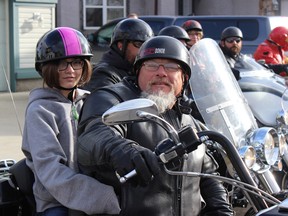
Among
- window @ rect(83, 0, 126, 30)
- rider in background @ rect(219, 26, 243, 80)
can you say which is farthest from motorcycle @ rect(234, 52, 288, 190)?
window @ rect(83, 0, 126, 30)

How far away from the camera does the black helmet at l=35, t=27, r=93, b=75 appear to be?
3678mm

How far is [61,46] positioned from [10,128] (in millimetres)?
7212

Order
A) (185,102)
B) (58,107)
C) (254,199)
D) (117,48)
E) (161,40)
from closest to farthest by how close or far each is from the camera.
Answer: (254,199), (161,40), (185,102), (58,107), (117,48)

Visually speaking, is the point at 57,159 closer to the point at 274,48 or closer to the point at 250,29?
the point at 274,48

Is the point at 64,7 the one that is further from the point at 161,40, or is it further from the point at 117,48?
the point at 161,40

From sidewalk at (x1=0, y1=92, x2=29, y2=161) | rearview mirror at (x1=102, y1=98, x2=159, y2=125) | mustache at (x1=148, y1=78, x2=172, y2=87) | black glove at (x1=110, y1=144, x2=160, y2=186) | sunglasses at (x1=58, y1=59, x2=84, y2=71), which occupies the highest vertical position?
sunglasses at (x1=58, y1=59, x2=84, y2=71)

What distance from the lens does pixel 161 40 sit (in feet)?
9.87

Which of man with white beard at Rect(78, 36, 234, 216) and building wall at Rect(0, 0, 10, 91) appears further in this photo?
building wall at Rect(0, 0, 10, 91)

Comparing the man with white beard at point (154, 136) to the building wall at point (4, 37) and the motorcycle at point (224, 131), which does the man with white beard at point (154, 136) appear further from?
the building wall at point (4, 37)

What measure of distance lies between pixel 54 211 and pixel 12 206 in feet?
1.52

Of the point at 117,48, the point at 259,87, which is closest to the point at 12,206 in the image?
the point at 117,48

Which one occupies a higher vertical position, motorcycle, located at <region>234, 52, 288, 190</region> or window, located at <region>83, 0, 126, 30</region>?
window, located at <region>83, 0, 126, 30</region>

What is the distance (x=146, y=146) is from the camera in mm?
2893

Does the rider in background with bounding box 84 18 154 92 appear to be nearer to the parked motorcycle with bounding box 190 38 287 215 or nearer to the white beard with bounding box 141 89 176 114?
the parked motorcycle with bounding box 190 38 287 215
